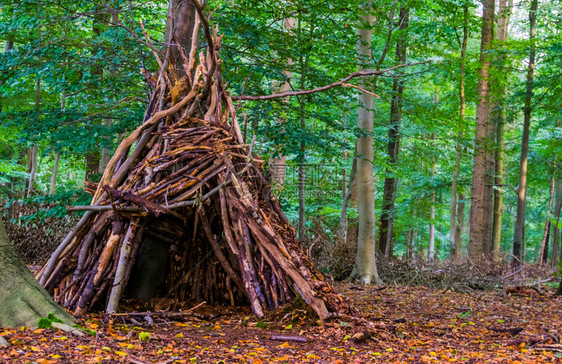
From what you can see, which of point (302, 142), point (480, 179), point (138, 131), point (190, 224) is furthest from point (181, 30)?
point (480, 179)

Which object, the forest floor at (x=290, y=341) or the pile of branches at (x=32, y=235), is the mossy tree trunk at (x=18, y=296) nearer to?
the forest floor at (x=290, y=341)

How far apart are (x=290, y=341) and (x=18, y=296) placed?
195cm

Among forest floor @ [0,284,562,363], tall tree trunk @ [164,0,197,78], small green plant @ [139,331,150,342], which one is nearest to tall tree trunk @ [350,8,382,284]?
forest floor @ [0,284,562,363]

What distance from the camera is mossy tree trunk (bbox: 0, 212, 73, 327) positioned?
10.3 feet

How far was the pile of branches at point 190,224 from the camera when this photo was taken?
172 inches

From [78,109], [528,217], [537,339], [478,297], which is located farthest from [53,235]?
[528,217]

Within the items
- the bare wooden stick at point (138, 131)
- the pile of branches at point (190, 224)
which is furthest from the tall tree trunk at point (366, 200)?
the bare wooden stick at point (138, 131)

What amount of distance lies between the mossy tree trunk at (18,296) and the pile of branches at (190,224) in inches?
36.6

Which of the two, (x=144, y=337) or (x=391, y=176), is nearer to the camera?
(x=144, y=337)

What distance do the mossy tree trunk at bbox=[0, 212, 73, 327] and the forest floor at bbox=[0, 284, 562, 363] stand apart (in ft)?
0.43

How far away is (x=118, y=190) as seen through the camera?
178 inches

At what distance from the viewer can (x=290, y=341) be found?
3.68 metres

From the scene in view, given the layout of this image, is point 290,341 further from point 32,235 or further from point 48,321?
point 32,235

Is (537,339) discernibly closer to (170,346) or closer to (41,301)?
(170,346)
